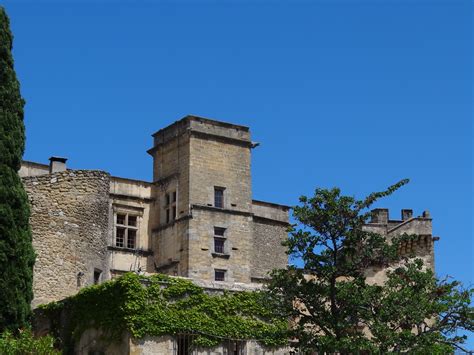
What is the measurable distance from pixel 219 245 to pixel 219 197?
225cm

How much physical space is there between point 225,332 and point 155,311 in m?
2.36

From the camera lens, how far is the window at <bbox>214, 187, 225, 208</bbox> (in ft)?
151

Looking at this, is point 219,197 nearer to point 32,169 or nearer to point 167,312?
point 32,169

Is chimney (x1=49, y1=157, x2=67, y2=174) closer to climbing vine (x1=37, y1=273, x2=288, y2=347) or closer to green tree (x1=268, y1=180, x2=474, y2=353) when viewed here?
climbing vine (x1=37, y1=273, x2=288, y2=347)

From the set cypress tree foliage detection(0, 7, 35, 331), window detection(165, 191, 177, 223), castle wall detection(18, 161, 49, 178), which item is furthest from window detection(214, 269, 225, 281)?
cypress tree foliage detection(0, 7, 35, 331)

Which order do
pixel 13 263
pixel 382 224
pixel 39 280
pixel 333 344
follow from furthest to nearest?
pixel 382 224 < pixel 39 280 < pixel 13 263 < pixel 333 344

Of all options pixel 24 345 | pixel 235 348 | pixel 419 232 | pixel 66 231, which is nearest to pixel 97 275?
pixel 66 231

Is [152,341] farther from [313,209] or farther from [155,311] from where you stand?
[313,209]

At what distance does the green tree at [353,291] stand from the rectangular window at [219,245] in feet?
61.2

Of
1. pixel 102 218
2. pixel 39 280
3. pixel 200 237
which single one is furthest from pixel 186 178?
pixel 39 280

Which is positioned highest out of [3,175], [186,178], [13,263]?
[186,178]

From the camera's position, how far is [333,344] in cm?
2511

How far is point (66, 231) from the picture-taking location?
37281 mm

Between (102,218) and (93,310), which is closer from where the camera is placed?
(93,310)
